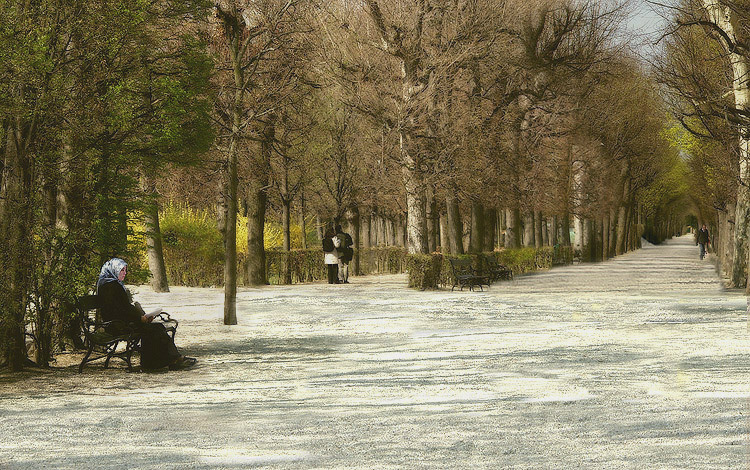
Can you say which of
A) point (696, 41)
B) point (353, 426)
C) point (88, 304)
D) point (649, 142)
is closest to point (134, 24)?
point (88, 304)

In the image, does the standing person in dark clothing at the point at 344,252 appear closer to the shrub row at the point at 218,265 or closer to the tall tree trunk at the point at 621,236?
the shrub row at the point at 218,265

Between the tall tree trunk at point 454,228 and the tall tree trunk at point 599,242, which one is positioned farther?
the tall tree trunk at point 599,242

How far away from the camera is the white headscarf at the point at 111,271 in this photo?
1157 centimetres

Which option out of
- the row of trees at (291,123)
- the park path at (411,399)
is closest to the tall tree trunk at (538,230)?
the row of trees at (291,123)

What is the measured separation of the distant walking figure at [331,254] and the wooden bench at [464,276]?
4.12 m

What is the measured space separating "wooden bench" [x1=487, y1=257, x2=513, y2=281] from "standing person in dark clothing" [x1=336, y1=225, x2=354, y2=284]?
468 centimetres

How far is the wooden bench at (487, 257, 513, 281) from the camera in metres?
31.8

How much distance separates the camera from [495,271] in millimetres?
32312

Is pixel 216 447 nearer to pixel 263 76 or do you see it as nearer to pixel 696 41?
pixel 263 76

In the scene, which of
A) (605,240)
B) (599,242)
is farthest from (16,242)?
(605,240)

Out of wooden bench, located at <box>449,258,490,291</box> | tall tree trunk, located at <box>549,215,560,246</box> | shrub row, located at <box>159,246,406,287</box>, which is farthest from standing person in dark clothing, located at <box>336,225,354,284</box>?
tall tree trunk, located at <box>549,215,560,246</box>

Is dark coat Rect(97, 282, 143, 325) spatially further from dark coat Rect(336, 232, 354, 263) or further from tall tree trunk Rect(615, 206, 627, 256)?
tall tree trunk Rect(615, 206, 627, 256)

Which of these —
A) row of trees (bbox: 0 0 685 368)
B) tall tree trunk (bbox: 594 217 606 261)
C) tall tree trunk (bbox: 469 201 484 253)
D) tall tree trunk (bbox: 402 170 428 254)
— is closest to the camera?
row of trees (bbox: 0 0 685 368)

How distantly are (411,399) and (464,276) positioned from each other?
1765 cm
